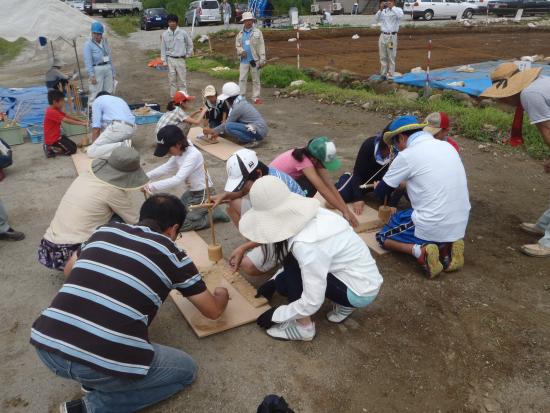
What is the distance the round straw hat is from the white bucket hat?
2.38 metres

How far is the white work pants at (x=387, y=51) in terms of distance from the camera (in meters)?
9.34

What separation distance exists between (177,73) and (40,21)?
8.69ft

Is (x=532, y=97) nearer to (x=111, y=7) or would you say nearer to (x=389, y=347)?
(x=389, y=347)

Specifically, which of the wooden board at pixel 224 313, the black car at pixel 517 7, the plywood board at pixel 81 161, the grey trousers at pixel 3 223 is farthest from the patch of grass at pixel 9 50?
the black car at pixel 517 7

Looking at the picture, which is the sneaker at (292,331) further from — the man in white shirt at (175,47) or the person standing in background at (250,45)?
the man in white shirt at (175,47)

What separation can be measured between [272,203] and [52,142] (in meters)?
5.07

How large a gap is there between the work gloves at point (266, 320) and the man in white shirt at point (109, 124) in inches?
141

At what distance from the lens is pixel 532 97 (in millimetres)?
3406

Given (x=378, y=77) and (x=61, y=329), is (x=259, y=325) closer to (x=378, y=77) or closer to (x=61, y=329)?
(x=61, y=329)

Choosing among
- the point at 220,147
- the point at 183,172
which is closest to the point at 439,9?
Answer: the point at 220,147

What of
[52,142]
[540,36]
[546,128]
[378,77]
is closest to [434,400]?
[546,128]

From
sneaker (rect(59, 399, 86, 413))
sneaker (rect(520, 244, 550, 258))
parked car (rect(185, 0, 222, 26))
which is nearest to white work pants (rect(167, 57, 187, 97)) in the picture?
sneaker (rect(520, 244, 550, 258))

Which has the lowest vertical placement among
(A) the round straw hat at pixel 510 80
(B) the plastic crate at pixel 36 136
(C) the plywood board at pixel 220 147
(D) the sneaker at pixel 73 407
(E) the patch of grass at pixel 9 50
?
(D) the sneaker at pixel 73 407

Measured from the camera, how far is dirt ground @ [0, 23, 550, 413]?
2377mm
